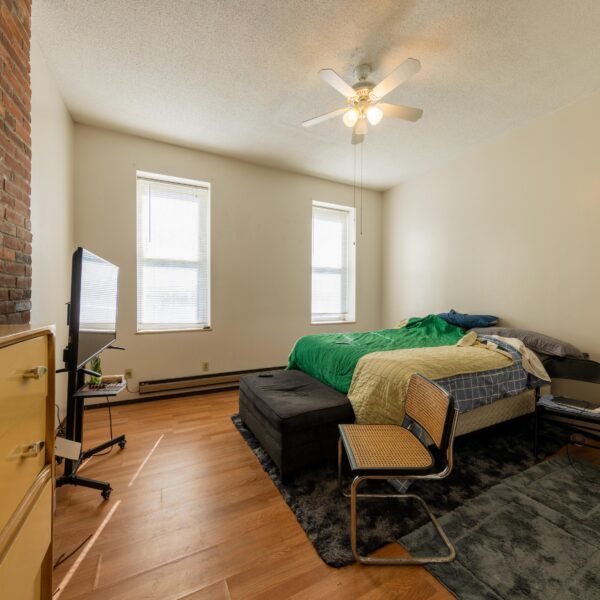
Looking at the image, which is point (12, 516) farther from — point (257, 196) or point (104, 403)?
point (257, 196)

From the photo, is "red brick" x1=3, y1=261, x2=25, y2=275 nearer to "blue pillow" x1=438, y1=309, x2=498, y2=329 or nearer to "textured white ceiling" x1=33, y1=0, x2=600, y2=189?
"textured white ceiling" x1=33, y1=0, x2=600, y2=189

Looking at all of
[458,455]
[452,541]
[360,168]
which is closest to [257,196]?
[360,168]

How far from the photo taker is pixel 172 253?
11.7 feet

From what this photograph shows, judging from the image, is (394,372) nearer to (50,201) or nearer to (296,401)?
(296,401)

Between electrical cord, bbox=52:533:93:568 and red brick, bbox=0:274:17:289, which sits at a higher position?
red brick, bbox=0:274:17:289

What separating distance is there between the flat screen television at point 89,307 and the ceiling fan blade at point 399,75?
2179 mm

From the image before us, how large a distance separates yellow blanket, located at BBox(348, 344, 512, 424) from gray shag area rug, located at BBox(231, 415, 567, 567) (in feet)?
1.39

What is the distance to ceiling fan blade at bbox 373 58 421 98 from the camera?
179 centimetres

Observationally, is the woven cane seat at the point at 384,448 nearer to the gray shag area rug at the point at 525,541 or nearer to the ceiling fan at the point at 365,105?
the gray shag area rug at the point at 525,541

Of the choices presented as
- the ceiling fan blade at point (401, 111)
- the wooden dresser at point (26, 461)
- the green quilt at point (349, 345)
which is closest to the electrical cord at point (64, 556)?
the wooden dresser at point (26, 461)

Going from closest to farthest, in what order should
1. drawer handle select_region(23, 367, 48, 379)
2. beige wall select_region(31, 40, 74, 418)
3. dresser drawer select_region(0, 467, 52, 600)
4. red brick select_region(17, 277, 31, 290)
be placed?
dresser drawer select_region(0, 467, 52, 600), drawer handle select_region(23, 367, 48, 379), red brick select_region(17, 277, 31, 290), beige wall select_region(31, 40, 74, 418)

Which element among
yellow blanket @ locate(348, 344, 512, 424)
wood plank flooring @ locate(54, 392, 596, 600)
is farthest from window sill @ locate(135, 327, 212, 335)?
yellow blanket @ locate(348, 344, 512, 424)

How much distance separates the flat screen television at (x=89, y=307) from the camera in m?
1.60

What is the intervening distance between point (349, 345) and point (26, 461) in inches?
88.2
